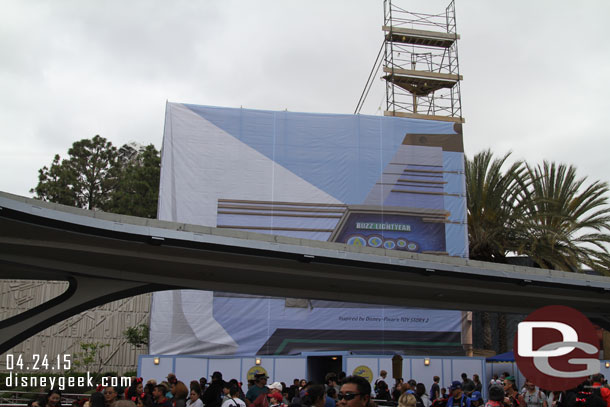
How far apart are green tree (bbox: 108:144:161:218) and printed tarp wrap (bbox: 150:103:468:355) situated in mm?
13154

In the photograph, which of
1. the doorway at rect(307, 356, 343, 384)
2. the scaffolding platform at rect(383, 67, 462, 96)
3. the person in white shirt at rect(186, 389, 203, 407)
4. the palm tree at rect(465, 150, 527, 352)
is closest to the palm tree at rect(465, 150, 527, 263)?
the palm tree at rect(465, 150, 527, 352)

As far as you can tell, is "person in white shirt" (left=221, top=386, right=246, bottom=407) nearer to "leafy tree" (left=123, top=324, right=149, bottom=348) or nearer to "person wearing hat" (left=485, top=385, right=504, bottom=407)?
"person wearing hat" (left=485, top=385, right=504, bottom=407)

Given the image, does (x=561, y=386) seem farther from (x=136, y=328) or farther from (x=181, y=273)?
(x=136, y=328)

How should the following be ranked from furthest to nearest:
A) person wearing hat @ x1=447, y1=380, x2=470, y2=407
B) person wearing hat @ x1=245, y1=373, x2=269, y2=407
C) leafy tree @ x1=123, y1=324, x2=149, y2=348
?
leafy tree @ x1=123, y1=324, x2=149, y2=348, person wearing hat @ x1=447, y1=380, x2=470, y2=407, person wearing hat @ x1=245, y1=373, x2=269, y2=407

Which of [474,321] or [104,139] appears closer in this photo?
[474,321]

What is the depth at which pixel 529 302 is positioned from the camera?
28406mm

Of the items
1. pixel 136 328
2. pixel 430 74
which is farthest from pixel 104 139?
pixel 430 74

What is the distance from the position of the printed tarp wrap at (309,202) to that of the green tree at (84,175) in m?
18.7

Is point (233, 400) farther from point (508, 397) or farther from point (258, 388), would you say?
point (508, 397)

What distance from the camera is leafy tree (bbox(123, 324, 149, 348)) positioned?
111ft

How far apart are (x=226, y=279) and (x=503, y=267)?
10332 millimetres

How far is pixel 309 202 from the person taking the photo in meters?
32.1

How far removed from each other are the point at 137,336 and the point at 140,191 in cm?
1352

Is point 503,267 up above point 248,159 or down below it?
below
